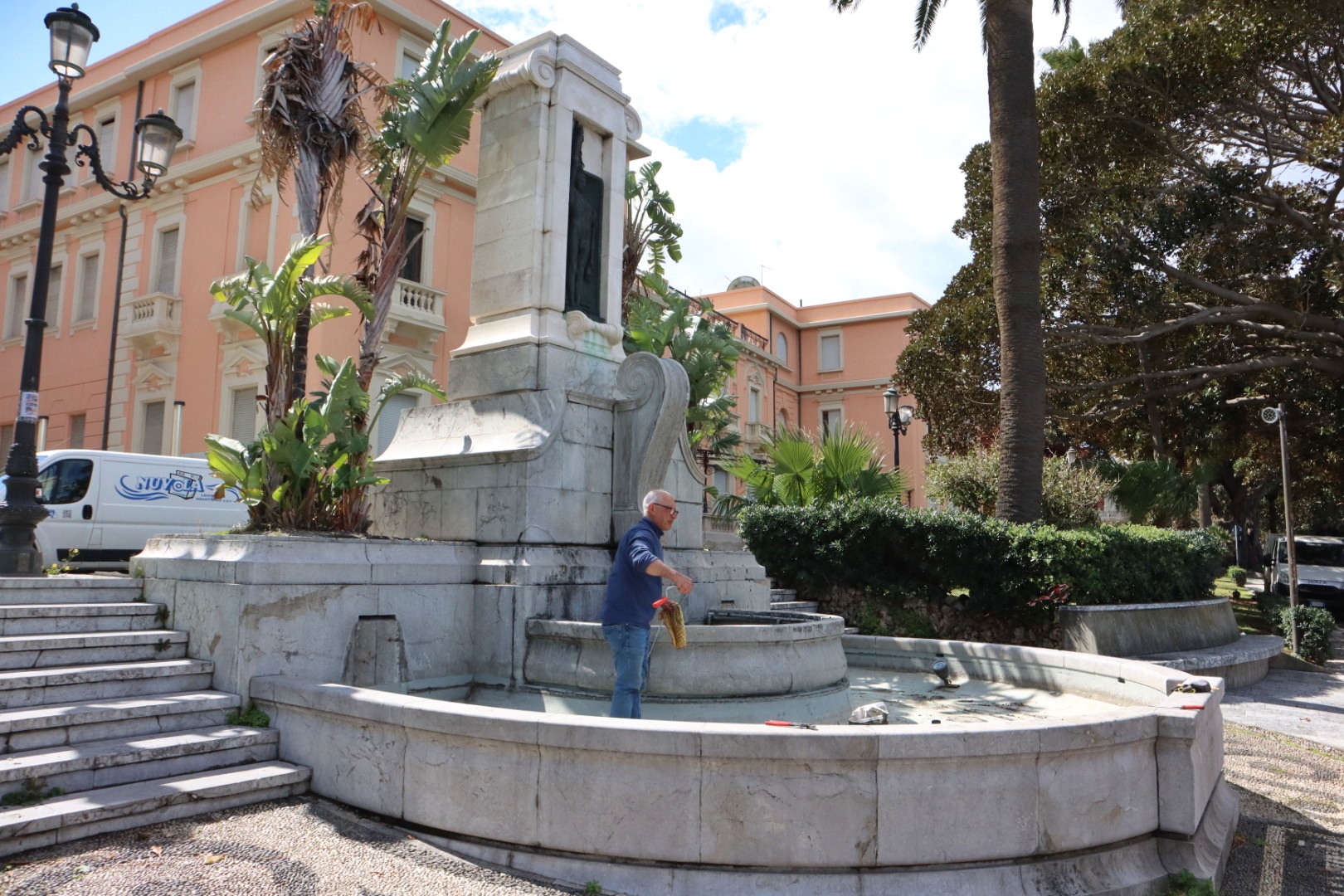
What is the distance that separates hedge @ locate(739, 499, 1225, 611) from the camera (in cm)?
1180

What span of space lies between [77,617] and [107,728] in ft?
4.04

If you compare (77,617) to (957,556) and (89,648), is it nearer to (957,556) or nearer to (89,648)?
(89,648)

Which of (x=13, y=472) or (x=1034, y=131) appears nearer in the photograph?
(x=13, y=472)

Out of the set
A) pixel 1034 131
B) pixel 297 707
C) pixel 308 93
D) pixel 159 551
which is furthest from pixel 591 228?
pixel 1034 131

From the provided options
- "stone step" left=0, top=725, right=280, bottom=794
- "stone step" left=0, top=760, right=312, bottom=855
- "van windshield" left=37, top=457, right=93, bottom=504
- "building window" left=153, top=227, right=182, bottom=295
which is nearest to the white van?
"van windshield" left=37, top=457, right=93, bottom=504

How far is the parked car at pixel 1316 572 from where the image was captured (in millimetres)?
20688

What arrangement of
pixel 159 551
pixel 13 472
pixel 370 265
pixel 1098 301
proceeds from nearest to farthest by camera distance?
pixel 159 551, pixel 13 472, pixel 370 265, pixel 1098 301

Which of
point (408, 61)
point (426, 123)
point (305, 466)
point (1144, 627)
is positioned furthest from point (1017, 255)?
point (408, 61)

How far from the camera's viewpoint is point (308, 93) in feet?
43.6

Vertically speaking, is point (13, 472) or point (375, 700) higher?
point (13, 472)

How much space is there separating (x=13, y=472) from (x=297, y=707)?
527 cm

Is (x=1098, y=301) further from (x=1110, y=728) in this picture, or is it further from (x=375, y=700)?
(x=375, y=700)

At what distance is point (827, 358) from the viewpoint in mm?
44938

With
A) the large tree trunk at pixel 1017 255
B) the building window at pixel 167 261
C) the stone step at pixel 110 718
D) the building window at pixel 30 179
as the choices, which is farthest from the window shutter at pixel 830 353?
the stone step at pixel 110 718
